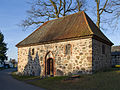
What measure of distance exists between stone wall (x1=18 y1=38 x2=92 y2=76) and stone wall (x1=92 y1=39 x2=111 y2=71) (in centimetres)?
71

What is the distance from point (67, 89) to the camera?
9.53 metres

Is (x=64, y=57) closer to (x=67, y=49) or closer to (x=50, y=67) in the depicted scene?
(x=67, y=49)

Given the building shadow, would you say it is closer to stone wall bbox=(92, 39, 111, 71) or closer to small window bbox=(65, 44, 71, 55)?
small window bbox=(65, 44, 71, 55)

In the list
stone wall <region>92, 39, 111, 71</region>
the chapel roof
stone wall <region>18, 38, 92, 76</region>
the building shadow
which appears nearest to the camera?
stone wall <region>18, 38, 92, 76</region>

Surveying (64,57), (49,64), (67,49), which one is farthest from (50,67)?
(67,49)

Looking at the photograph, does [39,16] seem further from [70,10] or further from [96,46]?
[96,46]

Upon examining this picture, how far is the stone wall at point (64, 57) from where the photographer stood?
14211mm

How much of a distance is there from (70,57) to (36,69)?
5.50m

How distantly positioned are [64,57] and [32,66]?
549 centimetres

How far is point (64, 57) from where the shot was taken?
15.6 m

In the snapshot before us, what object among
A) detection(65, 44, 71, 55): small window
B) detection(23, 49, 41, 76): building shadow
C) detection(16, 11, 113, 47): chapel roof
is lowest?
detection(23, 49, 41, 76): building shadow

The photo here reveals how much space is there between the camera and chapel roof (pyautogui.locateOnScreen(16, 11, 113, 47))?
15026mm

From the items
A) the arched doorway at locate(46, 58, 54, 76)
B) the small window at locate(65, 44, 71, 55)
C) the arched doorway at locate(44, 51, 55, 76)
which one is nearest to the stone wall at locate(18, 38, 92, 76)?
the small window at locate(65, 44, 71, 55)

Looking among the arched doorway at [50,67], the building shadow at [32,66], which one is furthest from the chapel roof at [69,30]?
the arched doorway at [50,67]
